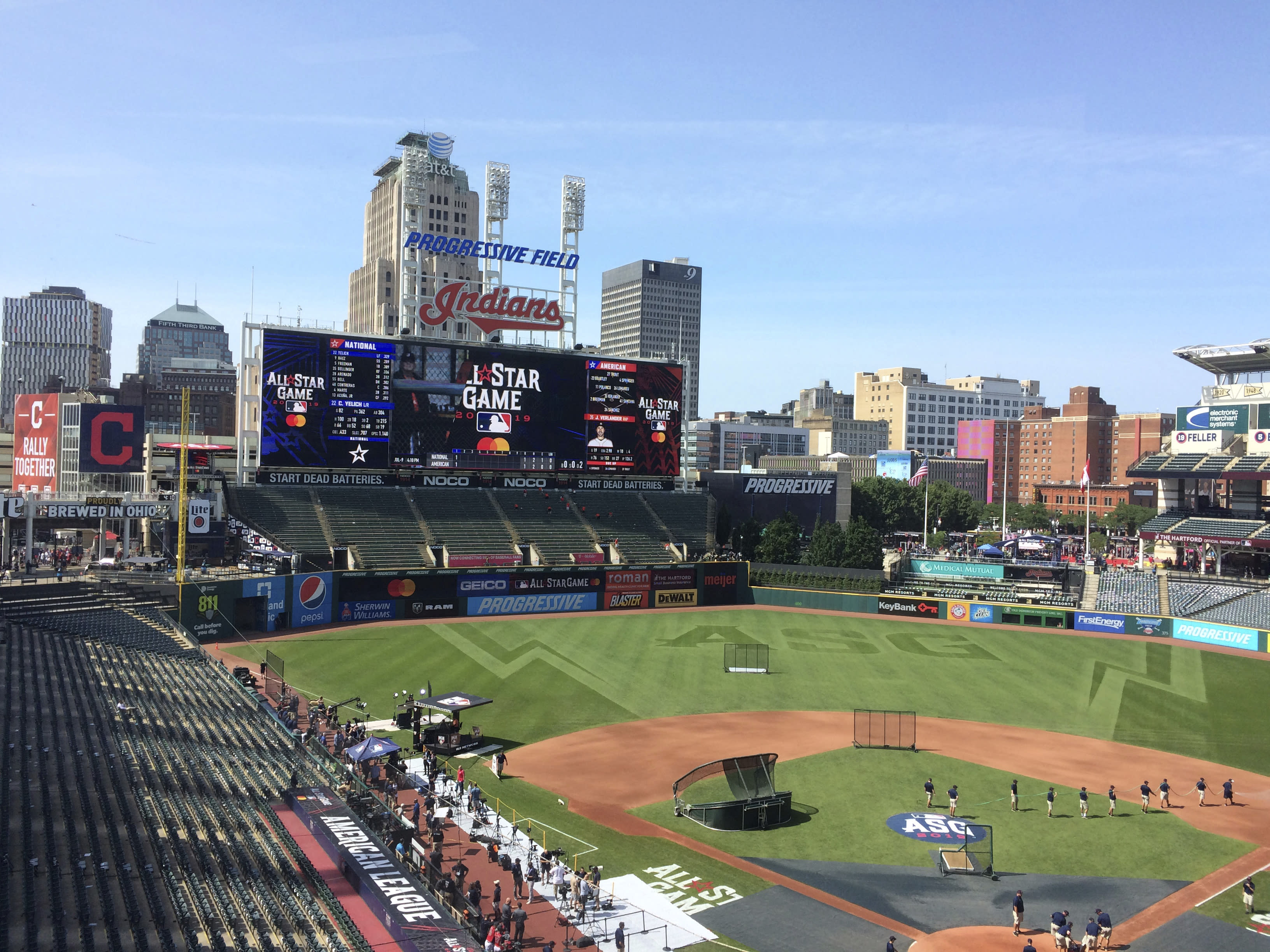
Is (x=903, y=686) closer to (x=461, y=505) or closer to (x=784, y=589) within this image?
(x=784, y=589)

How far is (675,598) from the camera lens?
229 ft

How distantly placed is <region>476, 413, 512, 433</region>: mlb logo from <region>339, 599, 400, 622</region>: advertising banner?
51.6 ft

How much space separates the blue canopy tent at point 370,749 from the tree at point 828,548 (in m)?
53.6

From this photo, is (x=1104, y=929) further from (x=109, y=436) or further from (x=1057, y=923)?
(x=109, y=436)

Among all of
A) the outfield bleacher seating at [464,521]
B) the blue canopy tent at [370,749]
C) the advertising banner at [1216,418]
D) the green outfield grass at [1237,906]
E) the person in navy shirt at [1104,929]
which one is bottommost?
the green outfield grass at [1237,906]

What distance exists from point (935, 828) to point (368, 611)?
128 ft

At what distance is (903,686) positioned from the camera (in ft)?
156

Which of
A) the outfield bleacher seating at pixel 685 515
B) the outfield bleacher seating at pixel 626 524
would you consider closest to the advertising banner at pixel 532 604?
the outfield bleacher seating at pixel 626 524

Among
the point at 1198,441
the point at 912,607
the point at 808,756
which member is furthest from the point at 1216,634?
the point at 808,756

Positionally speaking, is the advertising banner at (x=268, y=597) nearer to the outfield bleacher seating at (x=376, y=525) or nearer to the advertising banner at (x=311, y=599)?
the advertising banner at (x=311, y=599)

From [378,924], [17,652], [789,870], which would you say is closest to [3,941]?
[378,924]

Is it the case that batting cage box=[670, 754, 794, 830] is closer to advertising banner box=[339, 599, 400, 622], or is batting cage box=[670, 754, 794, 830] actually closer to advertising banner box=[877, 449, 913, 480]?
advertising banner box=[339, 599, 400, 622]

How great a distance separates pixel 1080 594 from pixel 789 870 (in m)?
53.6

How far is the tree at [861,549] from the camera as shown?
78875 millimetres
